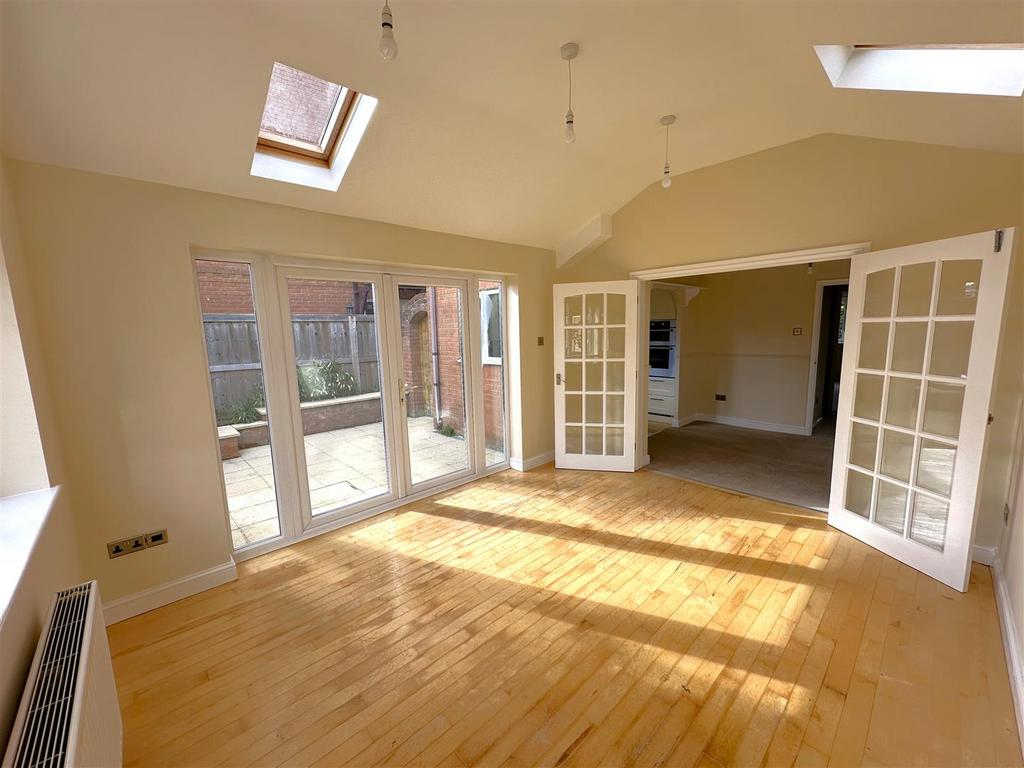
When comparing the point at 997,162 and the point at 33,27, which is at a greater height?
the point at 33,27

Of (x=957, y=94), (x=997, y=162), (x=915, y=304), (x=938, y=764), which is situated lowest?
(x=938, y=764)

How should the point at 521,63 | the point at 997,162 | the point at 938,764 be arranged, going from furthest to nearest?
the point at 997,162 → the point at 521,63 → the point at 938,764

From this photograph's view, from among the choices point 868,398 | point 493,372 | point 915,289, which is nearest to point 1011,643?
point 868,398

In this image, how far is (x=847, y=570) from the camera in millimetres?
2533

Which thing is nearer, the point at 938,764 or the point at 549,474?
the point at 938,764

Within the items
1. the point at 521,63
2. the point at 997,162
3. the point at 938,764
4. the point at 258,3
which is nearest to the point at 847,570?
the point at 938,764

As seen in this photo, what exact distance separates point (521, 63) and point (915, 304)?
2.67 m

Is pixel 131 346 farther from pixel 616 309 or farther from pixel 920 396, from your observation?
pixel 920 396

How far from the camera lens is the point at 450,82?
2.13 meters

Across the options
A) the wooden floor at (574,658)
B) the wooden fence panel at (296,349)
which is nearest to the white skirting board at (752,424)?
the wooden floor at (574,658)

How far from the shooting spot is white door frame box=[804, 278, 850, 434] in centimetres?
525

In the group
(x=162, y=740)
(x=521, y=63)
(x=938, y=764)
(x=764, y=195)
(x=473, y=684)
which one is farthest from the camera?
(x=764, y=195)

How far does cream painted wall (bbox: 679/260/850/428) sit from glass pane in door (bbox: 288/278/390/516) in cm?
456

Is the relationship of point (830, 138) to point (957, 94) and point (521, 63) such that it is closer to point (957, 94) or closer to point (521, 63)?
point (957, 94)
